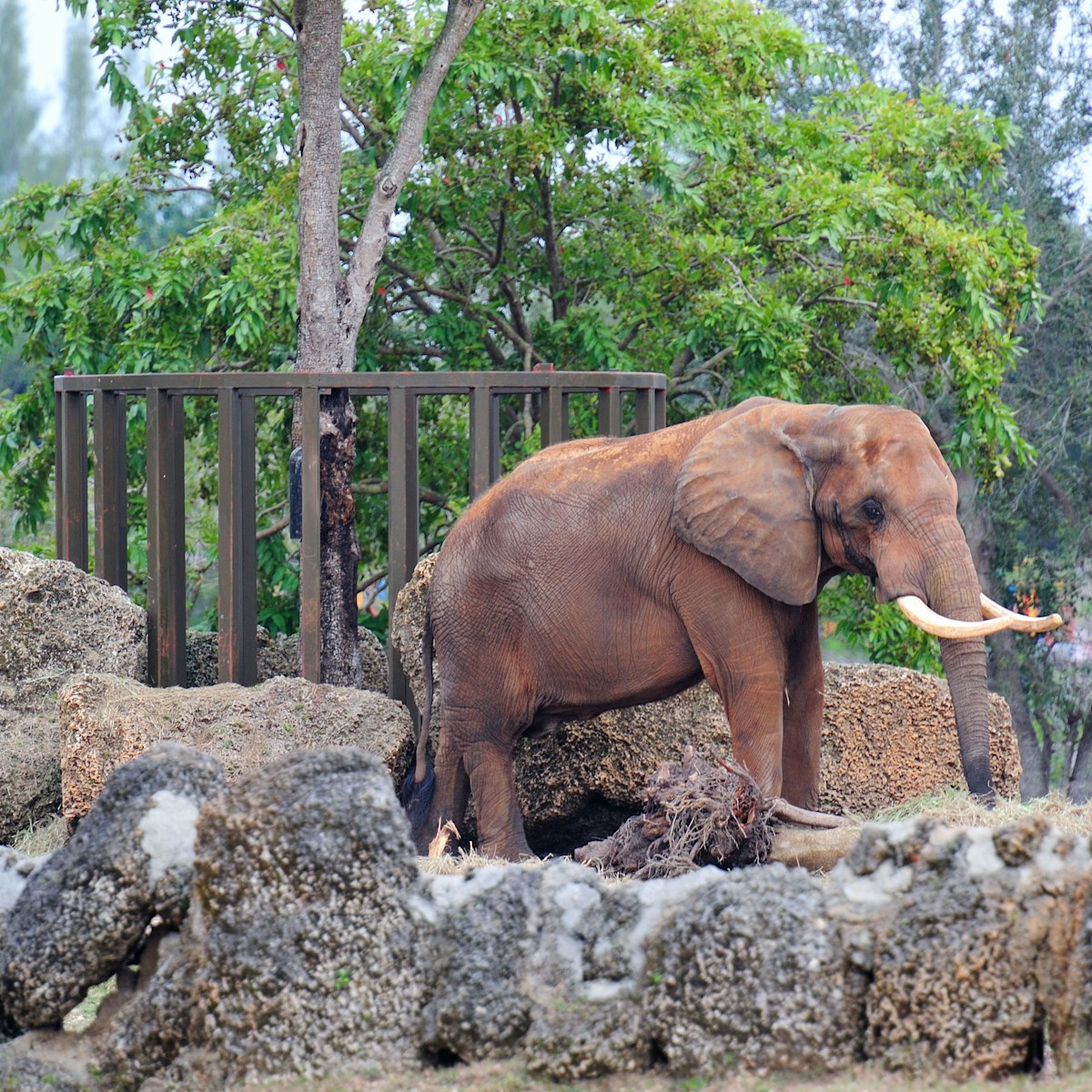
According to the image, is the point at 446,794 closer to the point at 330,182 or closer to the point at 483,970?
the point at 483,970

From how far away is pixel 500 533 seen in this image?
6.89 meters

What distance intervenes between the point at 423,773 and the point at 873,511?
228 cm

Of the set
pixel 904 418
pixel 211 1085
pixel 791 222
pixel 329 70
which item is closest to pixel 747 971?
pixel 211 1085

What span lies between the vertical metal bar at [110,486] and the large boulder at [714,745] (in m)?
1.94

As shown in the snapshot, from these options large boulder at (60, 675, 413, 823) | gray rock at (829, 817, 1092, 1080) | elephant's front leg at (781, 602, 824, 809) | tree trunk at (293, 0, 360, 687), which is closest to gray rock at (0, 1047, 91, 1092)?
gray rock at (829, 817, 1092, 1080)

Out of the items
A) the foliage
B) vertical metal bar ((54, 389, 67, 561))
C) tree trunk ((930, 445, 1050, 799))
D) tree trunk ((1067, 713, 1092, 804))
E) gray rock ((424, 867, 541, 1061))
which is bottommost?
tree trunk ((1067, 713, 1092, 804))

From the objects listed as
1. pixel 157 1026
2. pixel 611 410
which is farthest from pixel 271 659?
pixel 157 1026

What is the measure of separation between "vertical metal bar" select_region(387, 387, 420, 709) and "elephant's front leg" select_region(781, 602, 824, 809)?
1899 mm

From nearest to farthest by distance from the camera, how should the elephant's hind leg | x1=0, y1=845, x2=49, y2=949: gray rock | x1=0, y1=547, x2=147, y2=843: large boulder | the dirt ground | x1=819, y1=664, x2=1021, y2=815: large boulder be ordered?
1. the dirt ground
2. x1=0, y1=845, x2=49, y2=949: gray rock
3. the elephant's hind leg
4. x1=819, y1=664, x2=1021, y2=815: large boulder
5. x1=0, y1=547, x2=147, y2=843: large boulder

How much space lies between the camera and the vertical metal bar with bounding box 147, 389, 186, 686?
26.7 ft

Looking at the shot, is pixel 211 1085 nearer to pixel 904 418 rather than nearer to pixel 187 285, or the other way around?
pixel 904 418

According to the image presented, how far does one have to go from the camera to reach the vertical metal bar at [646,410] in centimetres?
828

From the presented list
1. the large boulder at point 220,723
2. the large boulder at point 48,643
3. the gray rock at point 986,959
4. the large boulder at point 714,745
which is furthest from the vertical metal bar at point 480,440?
the gray rock at point 986,959

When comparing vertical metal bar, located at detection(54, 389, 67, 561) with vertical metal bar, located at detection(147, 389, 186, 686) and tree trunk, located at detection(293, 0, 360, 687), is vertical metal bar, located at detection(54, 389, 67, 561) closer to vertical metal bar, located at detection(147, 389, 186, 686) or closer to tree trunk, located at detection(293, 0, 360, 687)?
vertical metal bar, located at detection(147, 389, 186, 686)
